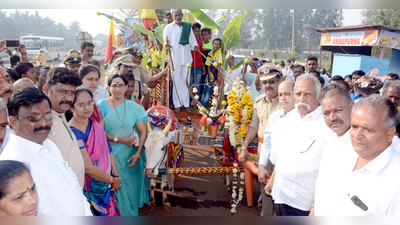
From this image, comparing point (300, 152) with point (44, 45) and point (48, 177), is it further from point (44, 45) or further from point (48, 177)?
point (44, 45)

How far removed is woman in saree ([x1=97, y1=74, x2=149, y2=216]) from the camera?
10.2ft

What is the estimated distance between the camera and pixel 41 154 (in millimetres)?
1521

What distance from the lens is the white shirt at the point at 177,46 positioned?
4777 mm

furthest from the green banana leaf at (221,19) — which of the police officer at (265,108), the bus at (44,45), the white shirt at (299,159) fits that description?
the bus at (44,45)

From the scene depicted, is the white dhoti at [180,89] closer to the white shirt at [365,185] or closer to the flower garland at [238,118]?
the flower garland at [238,118]

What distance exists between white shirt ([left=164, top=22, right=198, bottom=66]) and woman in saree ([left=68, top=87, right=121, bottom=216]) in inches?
103

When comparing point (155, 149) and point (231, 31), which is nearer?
point (155, 149)

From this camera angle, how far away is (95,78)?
10.6 feet

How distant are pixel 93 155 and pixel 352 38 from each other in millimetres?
12709

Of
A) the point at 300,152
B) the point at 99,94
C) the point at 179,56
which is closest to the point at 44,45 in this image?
the point at 179,56

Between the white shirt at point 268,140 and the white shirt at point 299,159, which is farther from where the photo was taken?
the white shirt at point 268,140

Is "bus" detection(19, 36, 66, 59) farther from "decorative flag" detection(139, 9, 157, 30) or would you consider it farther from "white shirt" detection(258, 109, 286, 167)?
"white shirt" detection(258, 109, 286, 167)

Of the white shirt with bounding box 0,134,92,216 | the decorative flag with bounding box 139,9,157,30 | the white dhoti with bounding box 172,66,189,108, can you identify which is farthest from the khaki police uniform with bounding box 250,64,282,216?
the decorative flag with bounding box 139,9,157,30

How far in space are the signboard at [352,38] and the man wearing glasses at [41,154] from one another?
481 inches
